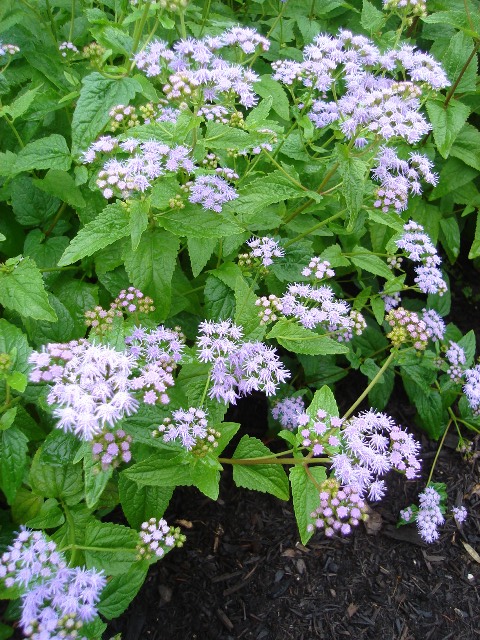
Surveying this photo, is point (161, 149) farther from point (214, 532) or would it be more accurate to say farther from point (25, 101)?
point (214, 532)

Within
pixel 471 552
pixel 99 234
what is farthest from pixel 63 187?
pixel 471 552

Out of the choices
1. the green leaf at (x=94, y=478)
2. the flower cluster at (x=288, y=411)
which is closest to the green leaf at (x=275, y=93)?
the flower cluster at (x=288, y=411)

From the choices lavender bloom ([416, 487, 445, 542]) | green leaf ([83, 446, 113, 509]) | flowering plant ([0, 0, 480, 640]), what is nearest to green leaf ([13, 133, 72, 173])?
flowering plant ([0, 0, 480, 640])

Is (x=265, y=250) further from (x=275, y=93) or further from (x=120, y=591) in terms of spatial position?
(x=120, y=591)

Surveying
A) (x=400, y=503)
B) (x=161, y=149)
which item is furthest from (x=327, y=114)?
(x=400, y=503)

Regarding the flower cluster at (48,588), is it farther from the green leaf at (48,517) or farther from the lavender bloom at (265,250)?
the lavender bloom at (265,250)

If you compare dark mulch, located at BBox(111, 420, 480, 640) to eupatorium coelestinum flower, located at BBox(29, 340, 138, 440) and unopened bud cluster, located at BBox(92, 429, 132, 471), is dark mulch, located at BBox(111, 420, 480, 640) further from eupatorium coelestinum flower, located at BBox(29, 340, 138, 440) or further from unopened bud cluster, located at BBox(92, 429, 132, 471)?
eupatorium coelestinum flower, located at BBox(29, 340, 138, 440)
